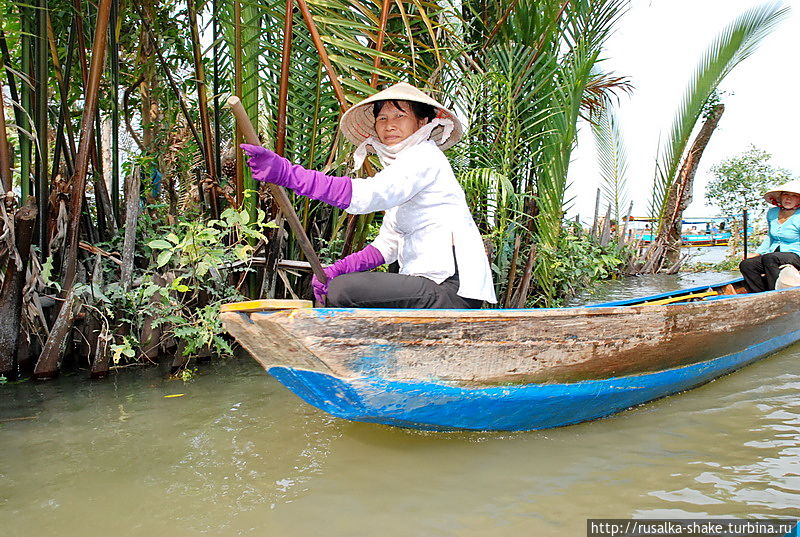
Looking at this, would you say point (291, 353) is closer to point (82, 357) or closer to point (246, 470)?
point (246, 470)

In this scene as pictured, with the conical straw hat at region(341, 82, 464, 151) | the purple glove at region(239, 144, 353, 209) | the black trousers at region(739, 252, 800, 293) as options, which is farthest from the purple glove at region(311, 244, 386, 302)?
the black trousers at region(739, 252, 800, 293)

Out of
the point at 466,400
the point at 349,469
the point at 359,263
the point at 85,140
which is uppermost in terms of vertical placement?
the point at 85,140

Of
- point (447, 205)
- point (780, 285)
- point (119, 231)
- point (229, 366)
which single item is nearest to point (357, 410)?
point (447, 205)

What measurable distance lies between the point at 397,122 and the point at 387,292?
67 cm

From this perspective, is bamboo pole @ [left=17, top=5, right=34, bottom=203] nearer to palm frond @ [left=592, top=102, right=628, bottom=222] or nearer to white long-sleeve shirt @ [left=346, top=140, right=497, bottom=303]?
white long-sleeve shirt @ [left=346, top=140, right=497, bottom=303]

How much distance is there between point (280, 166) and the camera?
2.00 meters

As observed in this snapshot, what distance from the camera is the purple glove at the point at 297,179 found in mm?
1960

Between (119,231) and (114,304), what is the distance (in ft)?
1.77

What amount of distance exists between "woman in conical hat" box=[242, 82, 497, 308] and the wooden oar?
11.2 inches

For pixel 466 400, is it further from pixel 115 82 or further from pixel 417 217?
pixel 115 82

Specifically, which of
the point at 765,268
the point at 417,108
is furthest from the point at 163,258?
the point at 765,268

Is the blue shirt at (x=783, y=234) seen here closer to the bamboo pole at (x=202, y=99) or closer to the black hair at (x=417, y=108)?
the black hair at (x=417, y=108)

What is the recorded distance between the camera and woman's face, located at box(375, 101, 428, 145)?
2461 millimetres

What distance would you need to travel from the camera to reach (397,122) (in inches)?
96.9
